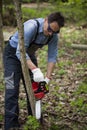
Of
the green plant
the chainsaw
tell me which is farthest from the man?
the green plant

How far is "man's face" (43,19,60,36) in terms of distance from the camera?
485 cm

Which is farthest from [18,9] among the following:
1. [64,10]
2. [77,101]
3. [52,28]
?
[64,10]

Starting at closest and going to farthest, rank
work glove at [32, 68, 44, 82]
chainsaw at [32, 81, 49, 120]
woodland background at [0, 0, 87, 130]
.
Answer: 1. work glove at [32, 68, 44, 82]
2. chainsaw at [32, 81, 49, 120]
3. woodland background at [0, 0, 87, 130]

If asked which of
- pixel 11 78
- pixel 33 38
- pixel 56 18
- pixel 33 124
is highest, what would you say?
pixel 56 18

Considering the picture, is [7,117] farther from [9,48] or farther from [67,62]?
[67,62]

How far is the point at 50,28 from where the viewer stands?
488cm

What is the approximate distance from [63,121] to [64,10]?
48.0 ft

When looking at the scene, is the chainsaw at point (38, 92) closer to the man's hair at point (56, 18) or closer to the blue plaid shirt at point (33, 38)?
the blue plaid shirt at point (33, 38)

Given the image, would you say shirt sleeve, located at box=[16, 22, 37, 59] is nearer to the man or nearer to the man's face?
the man

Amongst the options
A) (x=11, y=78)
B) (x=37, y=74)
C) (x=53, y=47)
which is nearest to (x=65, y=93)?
(x=53, y=47)

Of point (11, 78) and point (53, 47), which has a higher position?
point (53, 47)

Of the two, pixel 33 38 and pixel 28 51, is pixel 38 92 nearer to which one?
pixel 28 51

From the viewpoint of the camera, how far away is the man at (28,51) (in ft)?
15.9

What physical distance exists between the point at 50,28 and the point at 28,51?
0.58 meters
